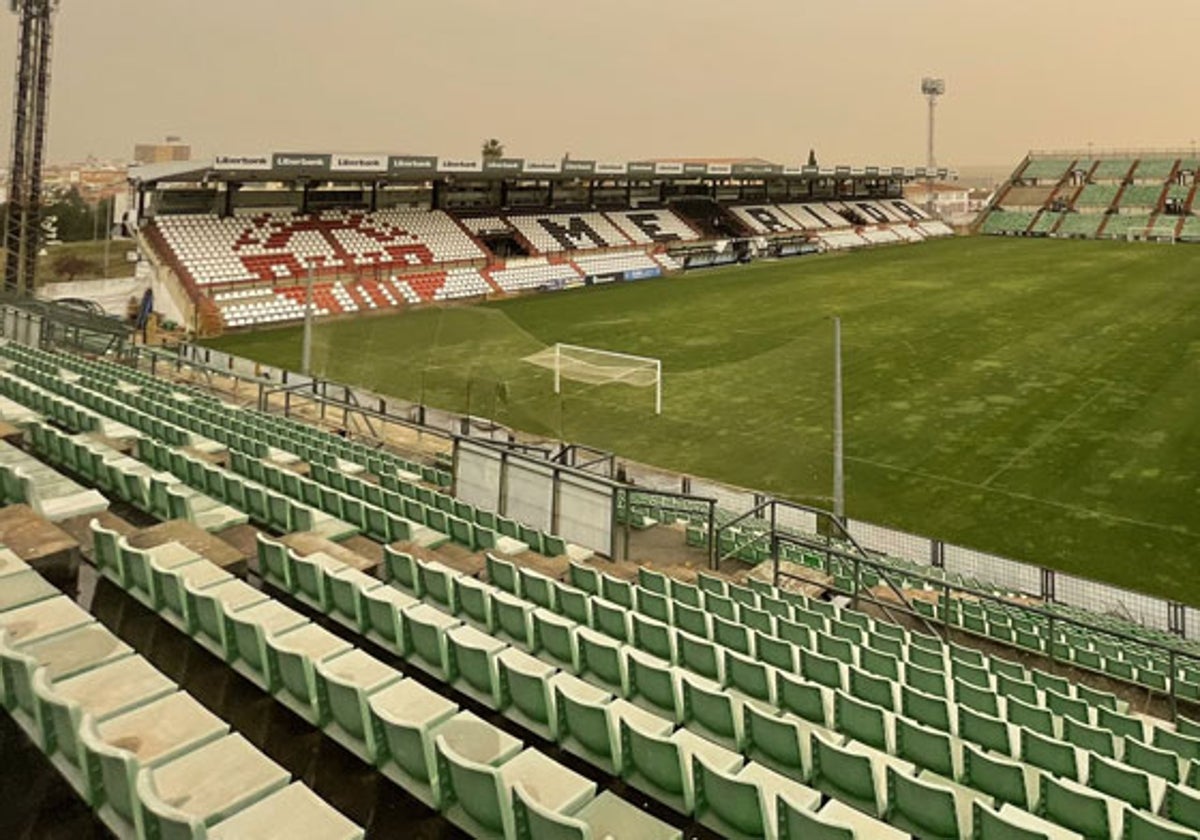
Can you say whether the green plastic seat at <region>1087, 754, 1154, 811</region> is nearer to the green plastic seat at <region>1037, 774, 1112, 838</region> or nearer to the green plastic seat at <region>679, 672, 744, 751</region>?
the green plastic seat at <region>1037, 774, 1112, 838</region>

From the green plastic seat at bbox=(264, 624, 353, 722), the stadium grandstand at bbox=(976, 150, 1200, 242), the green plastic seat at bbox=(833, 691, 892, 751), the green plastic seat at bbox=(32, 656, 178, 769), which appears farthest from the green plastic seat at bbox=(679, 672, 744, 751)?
the stadium grandstand at bbox=(976, 150, 1200, 242)

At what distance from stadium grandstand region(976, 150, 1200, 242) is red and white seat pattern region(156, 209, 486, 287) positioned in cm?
5865

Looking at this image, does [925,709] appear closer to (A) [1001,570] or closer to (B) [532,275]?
(A) [1001,570]

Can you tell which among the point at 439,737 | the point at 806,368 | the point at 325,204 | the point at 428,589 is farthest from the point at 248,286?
the point at 439,737

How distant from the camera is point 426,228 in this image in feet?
176

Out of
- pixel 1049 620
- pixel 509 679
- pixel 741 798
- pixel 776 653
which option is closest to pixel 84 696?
pixel 509 679

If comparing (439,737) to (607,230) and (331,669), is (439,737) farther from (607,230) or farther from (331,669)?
(607,230)

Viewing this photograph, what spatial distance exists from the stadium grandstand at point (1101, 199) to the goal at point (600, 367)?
207 feet

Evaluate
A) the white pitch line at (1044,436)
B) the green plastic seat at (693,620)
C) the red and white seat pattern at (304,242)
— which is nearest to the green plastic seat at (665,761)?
the green plastic seat at (693,620)

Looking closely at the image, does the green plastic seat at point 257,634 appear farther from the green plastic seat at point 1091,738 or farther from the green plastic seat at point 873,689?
the green plastic seat at point 1091,738

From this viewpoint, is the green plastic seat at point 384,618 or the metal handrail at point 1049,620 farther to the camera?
the metal handrail at point 1049,620

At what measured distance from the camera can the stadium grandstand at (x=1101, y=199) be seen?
252 feet

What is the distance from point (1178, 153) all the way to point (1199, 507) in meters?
92.2

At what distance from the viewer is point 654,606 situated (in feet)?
27.7
